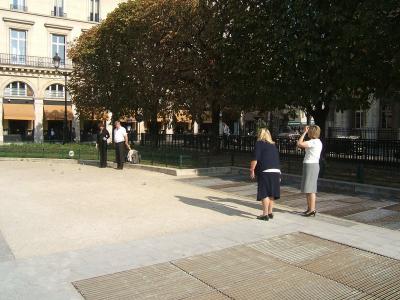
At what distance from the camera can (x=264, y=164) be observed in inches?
324

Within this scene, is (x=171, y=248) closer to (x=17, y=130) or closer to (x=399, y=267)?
(x=399, y=267)

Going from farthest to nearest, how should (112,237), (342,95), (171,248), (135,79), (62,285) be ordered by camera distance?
(135,79) < (342,95) < (112,237) < (171,248) < (62,285)

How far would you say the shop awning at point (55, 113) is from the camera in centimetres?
4923

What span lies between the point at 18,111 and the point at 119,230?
43539 mm

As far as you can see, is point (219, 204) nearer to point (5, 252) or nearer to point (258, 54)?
point (5, 252)

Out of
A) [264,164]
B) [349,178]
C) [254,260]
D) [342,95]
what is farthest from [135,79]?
[254,260]

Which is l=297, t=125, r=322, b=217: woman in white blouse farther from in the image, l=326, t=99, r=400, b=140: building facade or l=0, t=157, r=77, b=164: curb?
l=326, t=99, r=400, b=140: building facade

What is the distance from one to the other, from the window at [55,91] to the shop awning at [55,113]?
1240 millimetres

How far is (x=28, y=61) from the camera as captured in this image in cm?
4791

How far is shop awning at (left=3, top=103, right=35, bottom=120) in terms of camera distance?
4628 centimetres

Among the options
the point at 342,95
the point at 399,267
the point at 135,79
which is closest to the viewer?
the point at 399,267

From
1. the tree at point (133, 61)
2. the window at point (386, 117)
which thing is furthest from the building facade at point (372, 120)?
the tree at point (133, 61)

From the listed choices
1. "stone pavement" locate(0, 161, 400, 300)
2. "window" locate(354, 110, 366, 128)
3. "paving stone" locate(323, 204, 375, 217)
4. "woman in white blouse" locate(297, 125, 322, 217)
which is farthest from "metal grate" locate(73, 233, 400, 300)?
"window" locate(354, 110, 366, 128)

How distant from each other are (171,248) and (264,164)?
257 cm
